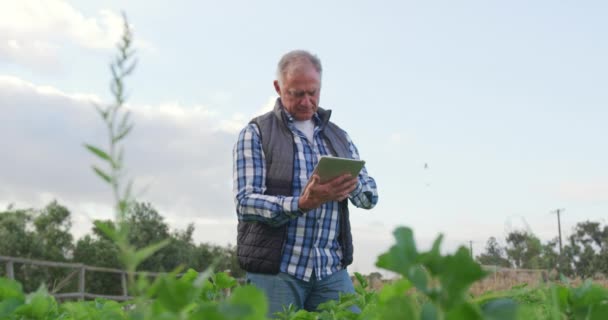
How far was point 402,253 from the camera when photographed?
1.58 feet

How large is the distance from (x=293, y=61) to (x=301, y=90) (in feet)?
0.60

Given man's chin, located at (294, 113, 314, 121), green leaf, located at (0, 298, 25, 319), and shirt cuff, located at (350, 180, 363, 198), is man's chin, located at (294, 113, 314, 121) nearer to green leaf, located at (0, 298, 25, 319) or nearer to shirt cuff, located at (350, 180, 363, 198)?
shirt cuff, located at (350, 180, 363, 198)

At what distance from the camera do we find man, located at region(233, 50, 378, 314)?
3.34 m

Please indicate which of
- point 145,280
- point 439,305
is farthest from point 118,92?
point 439,305

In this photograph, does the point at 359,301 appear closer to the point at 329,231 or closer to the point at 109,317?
the point at 109,317

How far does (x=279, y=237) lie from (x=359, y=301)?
7.59 feet

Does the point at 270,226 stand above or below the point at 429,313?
above

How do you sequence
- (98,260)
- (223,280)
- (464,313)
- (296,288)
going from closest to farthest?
(464,313)
(223,280)
(296,288)
(98,260)

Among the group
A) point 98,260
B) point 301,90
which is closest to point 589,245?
point 98,260

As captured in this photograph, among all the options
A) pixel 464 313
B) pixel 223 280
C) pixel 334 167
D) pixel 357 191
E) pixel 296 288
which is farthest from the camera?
pixel 357 191

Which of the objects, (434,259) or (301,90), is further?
(301,90)

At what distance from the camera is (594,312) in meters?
0.56

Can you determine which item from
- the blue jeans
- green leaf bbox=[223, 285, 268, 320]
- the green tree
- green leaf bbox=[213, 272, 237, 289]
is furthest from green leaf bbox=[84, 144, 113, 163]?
the green tree

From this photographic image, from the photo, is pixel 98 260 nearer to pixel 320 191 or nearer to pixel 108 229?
pixel 320 191
